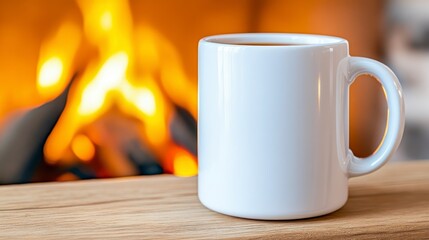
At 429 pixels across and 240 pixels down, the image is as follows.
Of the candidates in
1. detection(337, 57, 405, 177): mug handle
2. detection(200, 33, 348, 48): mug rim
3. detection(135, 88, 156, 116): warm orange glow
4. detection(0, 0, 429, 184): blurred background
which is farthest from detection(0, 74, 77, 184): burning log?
detection(337, 57, 405, 177): mug handle

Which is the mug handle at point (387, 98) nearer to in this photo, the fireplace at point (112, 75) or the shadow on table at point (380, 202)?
the shadow on table at point (380, 202)

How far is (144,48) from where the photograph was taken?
1058 millimetres

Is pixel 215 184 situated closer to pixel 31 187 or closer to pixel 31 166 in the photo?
pixel 31 187

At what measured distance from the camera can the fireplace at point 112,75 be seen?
102cm

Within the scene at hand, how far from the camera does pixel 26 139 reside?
1030mm

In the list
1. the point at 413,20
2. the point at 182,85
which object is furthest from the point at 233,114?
the point at 413,20

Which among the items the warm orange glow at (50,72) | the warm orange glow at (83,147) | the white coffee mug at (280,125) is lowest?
the warm orange glow at (83,147)

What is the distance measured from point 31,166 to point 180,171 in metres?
0.23

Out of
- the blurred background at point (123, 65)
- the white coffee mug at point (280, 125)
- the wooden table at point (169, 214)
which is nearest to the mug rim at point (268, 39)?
the white coffee mug at point (280, 125)

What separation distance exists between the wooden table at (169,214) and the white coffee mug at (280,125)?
0.02m

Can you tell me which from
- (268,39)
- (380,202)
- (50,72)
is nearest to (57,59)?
(50,72)

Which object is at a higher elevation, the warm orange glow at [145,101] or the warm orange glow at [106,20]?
the warm orange glow at [106,20]

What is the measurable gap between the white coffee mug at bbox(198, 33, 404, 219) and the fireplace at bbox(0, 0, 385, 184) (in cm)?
42

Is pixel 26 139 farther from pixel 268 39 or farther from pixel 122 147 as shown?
pixel 268 39
